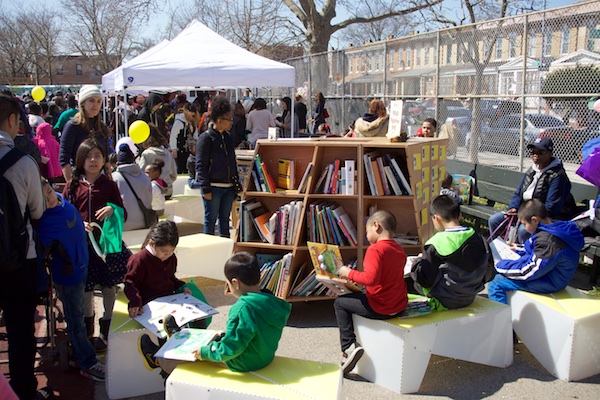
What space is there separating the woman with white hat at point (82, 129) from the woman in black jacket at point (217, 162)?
1.08 meters

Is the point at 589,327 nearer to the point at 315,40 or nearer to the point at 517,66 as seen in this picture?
the point at 517,66

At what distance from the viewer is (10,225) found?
11.1ft

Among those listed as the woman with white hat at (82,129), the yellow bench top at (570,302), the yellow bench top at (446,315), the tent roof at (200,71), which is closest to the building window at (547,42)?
the tent roof at (200,71)

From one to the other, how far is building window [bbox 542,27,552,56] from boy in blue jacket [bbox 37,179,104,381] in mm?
7123

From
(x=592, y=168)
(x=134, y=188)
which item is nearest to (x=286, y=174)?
(x=134, y=188)

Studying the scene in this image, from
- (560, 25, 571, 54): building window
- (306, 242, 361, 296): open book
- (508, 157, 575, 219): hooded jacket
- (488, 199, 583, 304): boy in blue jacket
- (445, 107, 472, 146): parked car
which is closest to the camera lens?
(306, 242, 361, 296): open book

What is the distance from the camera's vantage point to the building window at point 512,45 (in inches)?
367

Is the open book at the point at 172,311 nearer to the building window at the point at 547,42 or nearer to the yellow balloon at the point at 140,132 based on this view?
the yellow balloon at the point at 140,132

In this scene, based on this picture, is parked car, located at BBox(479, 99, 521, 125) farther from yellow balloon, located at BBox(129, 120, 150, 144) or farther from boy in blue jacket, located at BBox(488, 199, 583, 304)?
yellow balloon, located at BBox(129, 120, 150, 144)

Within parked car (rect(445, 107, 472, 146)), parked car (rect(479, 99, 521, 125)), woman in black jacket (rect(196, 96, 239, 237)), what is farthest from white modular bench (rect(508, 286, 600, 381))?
parked car (rect(445, 107, 472, 146))

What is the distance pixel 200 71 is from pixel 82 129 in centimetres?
335

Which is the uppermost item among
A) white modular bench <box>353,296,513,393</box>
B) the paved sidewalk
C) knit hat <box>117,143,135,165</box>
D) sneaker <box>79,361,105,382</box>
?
knit hat <box>117,143,135,165</box>

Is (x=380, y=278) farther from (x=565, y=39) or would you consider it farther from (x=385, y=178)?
(x=565, y=39)

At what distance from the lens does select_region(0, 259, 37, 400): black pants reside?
353 cm
